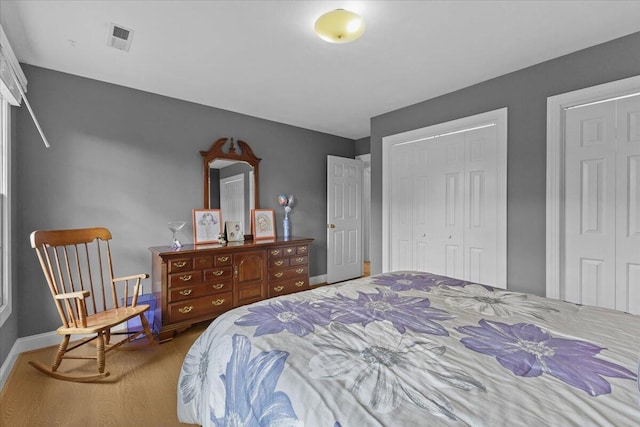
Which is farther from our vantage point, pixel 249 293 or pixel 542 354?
pixel 249 293

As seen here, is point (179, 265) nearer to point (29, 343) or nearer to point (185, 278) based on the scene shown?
point (185, 278)

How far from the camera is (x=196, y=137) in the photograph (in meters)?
3.46

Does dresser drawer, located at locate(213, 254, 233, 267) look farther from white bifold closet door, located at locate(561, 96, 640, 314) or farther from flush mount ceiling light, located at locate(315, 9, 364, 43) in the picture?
white bifold closet door, located at locate(561, 96, 640, 314)

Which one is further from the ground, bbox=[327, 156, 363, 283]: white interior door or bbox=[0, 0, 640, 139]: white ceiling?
bbox=[0, 0, 640, 139]: white ceiling

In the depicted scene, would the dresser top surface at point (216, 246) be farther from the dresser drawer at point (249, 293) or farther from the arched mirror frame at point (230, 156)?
the arched mirror frame at point (230, 156)

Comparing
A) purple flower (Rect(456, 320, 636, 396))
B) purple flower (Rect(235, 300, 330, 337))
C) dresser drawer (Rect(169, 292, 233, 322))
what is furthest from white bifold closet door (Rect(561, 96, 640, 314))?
dresser drawer (Rect(169, 292, 233, 322))

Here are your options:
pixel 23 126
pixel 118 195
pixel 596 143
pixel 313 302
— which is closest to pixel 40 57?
pixel 23 126

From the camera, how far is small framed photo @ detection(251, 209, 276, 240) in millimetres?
3852

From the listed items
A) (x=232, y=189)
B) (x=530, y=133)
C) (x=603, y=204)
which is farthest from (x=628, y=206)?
(x=232, y=189)

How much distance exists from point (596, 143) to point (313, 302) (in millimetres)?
2579

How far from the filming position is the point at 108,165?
2.90 metres

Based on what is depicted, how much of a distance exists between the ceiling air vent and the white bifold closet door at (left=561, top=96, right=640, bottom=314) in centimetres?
349

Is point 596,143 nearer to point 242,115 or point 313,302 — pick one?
point 313,302

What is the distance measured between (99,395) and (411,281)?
2182mm
